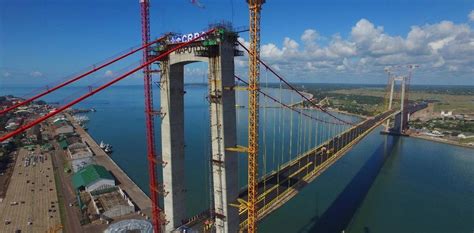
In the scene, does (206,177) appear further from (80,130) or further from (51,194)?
(80,130)

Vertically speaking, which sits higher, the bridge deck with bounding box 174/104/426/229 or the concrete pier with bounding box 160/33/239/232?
the concrete pier with bounding box 160/33/239/232

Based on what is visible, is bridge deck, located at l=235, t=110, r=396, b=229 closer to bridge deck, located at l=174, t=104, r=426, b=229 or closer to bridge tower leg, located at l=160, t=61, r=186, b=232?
bridge deck, located at l=174, t=104, r=426, b=229

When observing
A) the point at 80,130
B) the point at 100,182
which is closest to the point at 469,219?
the point at 100,182

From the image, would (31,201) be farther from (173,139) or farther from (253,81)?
(253,81)

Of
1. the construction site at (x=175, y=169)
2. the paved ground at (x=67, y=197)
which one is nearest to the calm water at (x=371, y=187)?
the construction site at (x=175, y=169)

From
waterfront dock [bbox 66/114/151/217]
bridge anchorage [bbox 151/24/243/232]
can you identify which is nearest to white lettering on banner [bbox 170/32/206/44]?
bridge anchorage [bbox 151/24/243/232]

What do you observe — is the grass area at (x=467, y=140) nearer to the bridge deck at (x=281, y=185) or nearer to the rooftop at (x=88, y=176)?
the bridge deck at (x=281, y=185)
